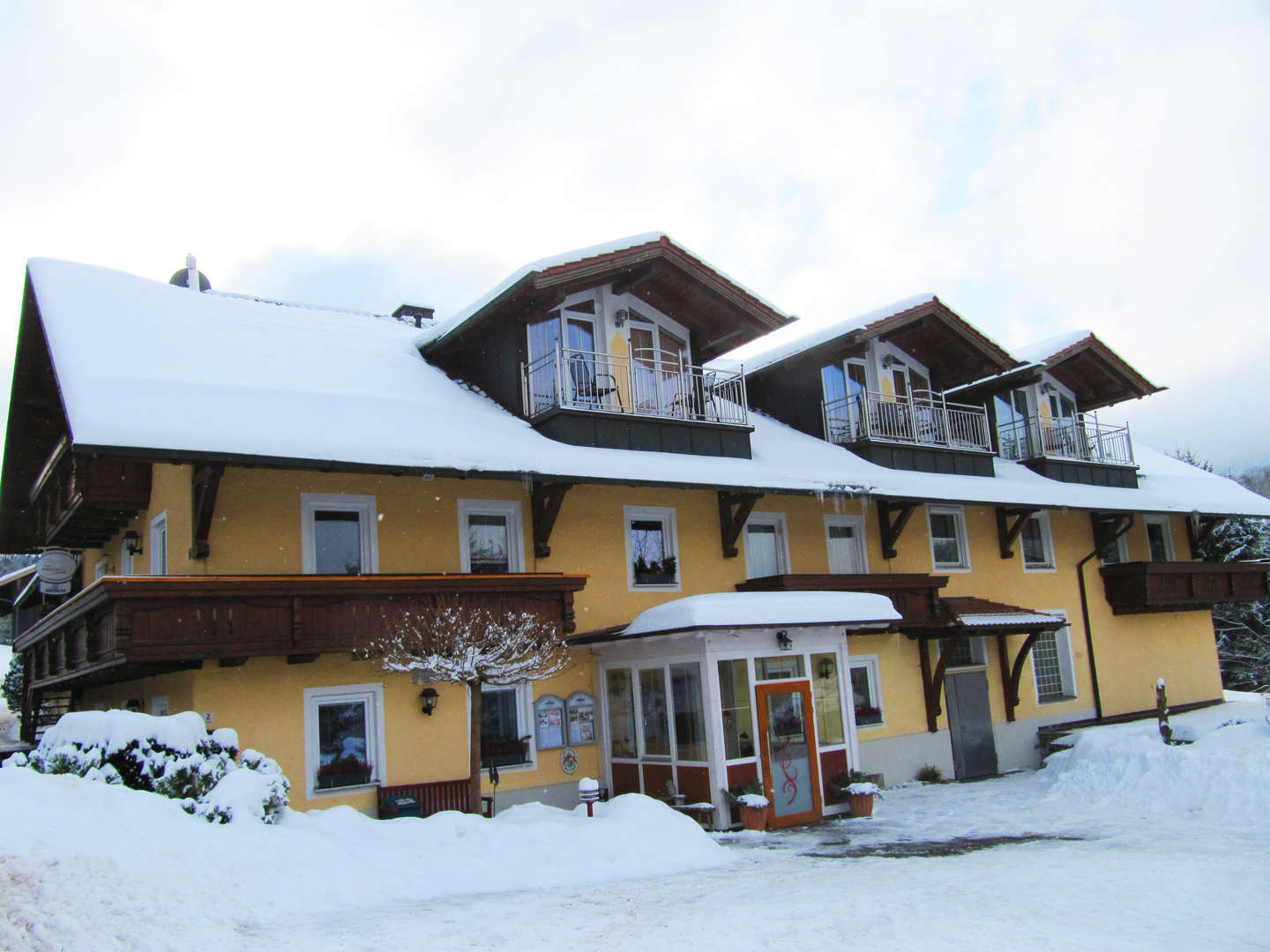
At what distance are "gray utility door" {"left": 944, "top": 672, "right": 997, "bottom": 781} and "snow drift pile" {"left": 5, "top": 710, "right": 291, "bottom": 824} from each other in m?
13.8

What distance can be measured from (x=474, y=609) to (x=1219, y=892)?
28.0 feet

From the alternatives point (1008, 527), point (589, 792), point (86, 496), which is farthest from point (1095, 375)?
point (86, 496)

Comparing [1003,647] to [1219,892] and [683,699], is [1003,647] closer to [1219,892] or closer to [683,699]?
[683,699]

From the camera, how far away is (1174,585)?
24.5 meters

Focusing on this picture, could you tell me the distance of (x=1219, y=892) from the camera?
9.91 meters

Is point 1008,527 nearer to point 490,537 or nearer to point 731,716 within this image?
point 731,716

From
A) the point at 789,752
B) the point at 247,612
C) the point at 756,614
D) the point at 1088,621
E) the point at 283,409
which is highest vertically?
the point at 283,409

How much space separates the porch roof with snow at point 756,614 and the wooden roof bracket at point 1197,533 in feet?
47.0

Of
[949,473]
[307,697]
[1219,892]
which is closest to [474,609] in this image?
[307,697]

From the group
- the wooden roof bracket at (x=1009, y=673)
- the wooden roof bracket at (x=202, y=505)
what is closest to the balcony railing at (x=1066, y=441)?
the wooden roof bracket at (x=1009, y=673)

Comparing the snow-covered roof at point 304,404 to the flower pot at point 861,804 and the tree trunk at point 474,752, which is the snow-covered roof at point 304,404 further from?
the flower pot at point 861,804

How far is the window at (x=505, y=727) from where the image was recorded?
595 inches

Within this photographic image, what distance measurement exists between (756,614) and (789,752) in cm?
224

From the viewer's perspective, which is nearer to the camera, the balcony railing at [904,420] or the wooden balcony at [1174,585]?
the balcony railing at [904,420]
